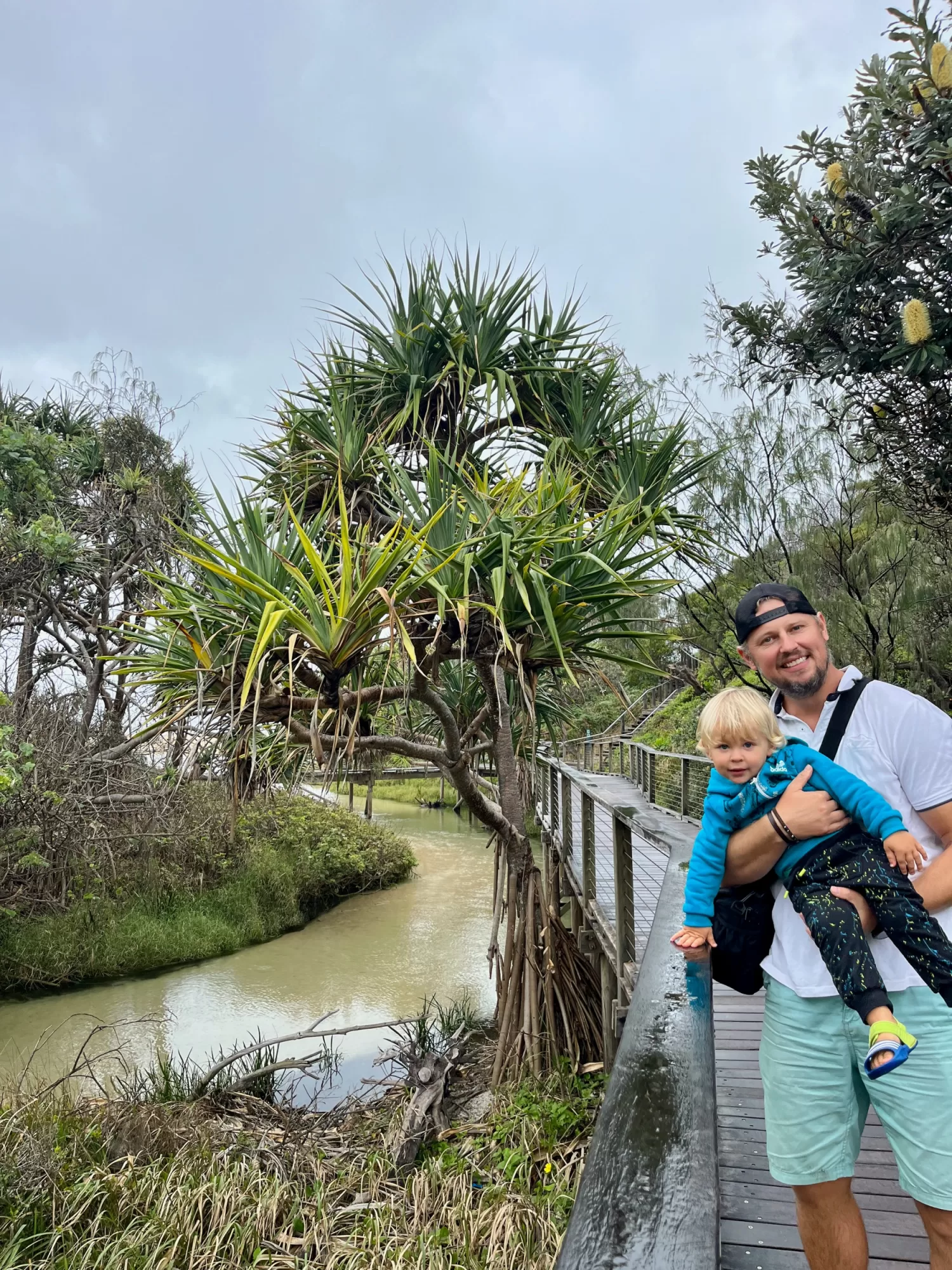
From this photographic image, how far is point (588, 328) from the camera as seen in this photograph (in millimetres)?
6320

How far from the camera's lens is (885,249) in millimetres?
3381

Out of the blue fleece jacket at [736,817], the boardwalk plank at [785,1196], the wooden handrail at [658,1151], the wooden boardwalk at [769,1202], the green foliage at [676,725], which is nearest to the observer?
the wooden handrail at [658,1151]

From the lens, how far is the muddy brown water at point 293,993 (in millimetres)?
7320

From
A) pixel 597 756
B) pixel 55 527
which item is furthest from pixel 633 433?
pixel 597 756

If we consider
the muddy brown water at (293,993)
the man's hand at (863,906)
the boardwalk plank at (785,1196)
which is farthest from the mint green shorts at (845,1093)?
the muddy brown water at (293,993)

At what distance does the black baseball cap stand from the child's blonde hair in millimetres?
135

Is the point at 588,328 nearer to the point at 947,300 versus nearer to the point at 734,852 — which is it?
the point at 947,300

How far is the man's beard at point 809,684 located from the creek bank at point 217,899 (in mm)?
9164

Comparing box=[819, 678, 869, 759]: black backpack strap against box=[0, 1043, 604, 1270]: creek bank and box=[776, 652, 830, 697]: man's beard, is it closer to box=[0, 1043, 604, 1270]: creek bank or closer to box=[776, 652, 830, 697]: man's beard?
box=[776, 652, 830, 697]: man's beard

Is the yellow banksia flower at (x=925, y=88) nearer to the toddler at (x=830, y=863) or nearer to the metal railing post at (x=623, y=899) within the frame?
the toddler at (x=830, y=863)

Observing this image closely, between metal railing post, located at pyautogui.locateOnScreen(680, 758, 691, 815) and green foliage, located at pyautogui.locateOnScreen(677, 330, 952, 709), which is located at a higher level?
green foliage, located at pyautogui.locateOnScreen(677, 330, 952, 709)

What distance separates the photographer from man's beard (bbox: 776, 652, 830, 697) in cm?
146

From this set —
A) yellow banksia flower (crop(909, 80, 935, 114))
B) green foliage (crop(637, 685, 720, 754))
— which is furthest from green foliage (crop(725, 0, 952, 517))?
green foliage (crop(637, 685, 720, 754))

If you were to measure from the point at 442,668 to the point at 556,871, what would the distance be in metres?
2.28
